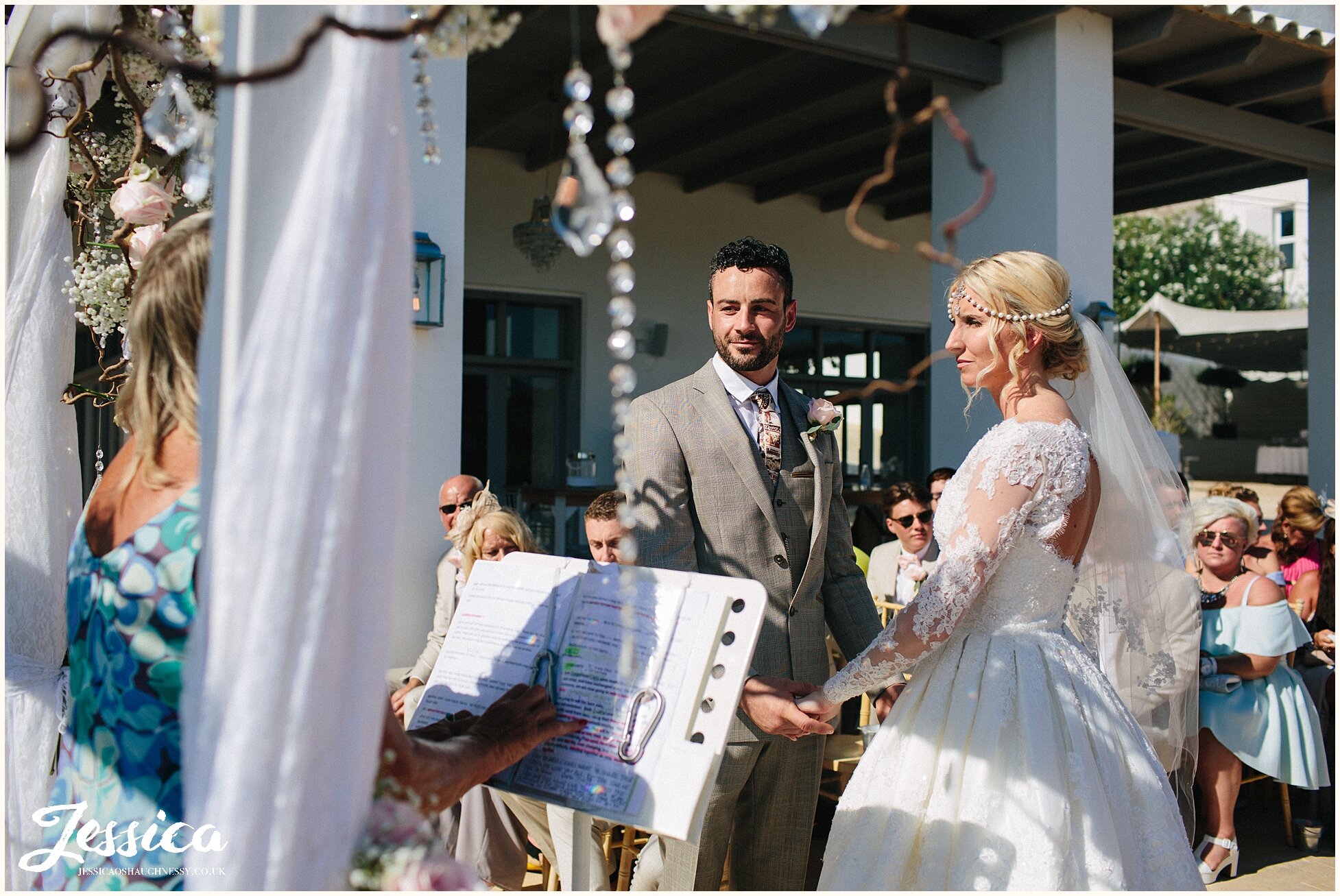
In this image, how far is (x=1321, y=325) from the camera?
7840 mm

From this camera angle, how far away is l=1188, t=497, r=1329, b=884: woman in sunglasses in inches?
157

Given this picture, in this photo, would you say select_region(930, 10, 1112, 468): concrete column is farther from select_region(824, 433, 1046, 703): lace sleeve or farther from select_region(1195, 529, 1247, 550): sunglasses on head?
select_region(824, 433, 1046, 703): lace sleeve

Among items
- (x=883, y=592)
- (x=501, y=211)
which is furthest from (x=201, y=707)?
(x=501, y=211)

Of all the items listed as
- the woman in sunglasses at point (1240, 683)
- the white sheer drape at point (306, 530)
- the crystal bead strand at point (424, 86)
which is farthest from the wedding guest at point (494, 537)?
the woman in sunglasses at point (1240, 683)

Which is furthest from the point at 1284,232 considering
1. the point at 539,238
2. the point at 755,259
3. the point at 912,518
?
the point at 755,259

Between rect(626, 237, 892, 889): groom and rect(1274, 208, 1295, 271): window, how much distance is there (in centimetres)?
2889

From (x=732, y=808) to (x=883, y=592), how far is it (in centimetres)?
297

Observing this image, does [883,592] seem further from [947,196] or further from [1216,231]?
[1216,231]

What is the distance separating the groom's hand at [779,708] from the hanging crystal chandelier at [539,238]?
18.0 ft

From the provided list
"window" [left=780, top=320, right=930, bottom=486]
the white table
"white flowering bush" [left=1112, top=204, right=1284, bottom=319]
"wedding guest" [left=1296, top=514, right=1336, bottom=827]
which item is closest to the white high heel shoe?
"wedding guest" [left=1296, top=514, right=1336, bottom=827]

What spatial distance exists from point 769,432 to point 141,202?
1.51 meters

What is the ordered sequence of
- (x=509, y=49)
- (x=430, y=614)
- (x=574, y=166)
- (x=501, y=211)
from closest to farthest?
(x=574, y=166), (x=430, y=614), (x=509, y=49), (x=501, y=211)

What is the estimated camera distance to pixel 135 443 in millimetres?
1435

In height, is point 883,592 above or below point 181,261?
below
